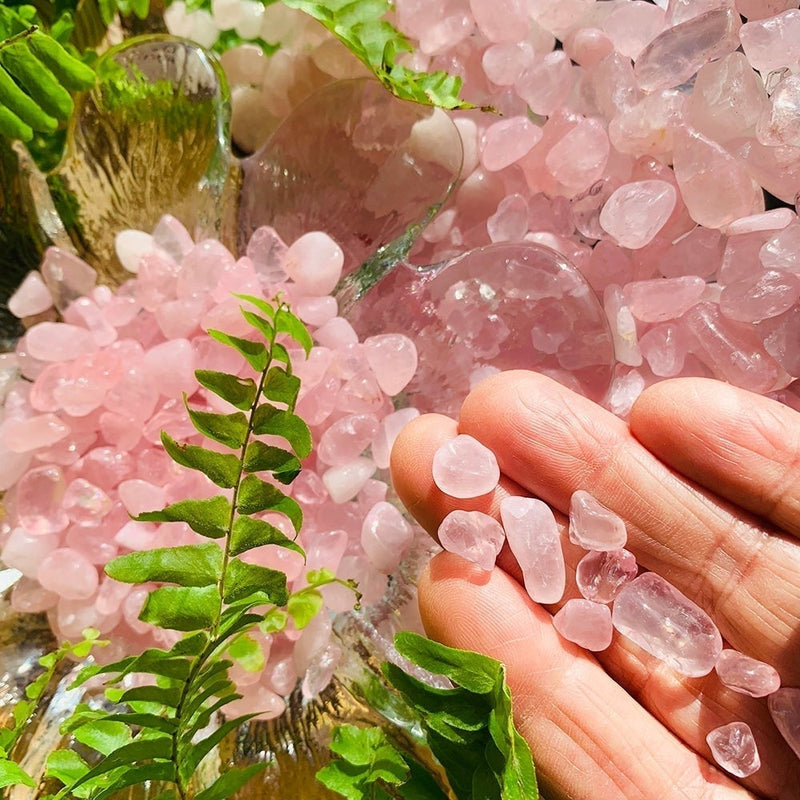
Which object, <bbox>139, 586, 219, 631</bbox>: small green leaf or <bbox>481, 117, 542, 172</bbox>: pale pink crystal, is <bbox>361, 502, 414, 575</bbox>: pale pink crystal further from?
<bbox>481, 117, 542, 172</bbox>: pale pink crystal

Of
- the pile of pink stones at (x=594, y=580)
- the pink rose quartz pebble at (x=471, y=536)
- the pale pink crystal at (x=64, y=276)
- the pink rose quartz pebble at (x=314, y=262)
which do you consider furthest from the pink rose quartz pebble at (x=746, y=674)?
the pale pink crystal at (x=64, y=276)

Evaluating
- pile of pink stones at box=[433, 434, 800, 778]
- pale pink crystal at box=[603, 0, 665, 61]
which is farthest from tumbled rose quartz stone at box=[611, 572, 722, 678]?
pale pink crystal at box=[603, 0, 665, 61]

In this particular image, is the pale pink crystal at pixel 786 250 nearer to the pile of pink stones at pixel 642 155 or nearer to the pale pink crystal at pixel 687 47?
the pile of pink stones at pixel 642 155

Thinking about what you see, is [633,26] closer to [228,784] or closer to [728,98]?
[728,98]

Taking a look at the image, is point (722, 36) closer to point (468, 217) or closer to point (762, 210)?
point (762, 210)

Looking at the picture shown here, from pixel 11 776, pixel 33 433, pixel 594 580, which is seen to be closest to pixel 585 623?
pixel 594 580

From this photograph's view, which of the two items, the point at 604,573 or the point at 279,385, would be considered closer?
the point at 279,385

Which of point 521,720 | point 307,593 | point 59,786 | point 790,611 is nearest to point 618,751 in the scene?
point 521,720
